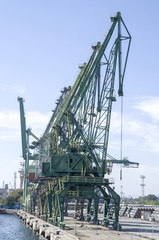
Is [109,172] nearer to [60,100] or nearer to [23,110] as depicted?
[60,100]

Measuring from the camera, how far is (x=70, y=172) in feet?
198

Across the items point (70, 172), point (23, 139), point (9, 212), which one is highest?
point (23, 139)

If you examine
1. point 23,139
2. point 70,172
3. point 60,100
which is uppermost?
point 60,100

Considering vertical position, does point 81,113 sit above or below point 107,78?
below

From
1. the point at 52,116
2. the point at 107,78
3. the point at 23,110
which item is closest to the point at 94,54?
the point at 107,78

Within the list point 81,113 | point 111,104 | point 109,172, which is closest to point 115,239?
point 109,172

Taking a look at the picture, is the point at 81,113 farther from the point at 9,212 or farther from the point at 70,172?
the point at 9,212

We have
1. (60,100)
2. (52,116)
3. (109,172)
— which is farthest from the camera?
(52,116)

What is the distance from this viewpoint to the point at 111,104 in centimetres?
6347

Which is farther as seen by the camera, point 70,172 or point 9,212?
point 9,212

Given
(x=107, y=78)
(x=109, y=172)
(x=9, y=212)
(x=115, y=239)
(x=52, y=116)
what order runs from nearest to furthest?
(x=115, y=239) < (x=109, y=172) < (x=107, y=78) < (x=52, y=116) < (x=9, y=212)

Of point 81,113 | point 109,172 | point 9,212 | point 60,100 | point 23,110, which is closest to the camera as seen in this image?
point 109,172

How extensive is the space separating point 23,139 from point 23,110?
1006cm

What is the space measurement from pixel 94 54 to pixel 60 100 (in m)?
39.9
